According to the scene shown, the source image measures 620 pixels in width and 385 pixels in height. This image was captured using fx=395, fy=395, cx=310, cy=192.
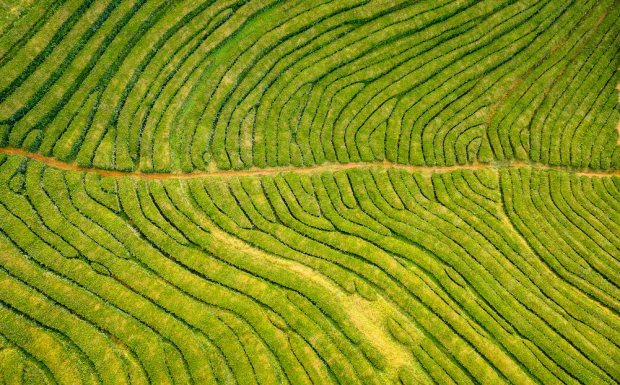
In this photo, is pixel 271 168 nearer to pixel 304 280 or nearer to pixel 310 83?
pixel 310 83

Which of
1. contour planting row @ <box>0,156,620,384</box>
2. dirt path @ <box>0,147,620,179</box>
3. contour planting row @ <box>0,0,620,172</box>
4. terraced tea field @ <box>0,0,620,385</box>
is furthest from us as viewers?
contour planting row @ <box>0,0,620,172</box>

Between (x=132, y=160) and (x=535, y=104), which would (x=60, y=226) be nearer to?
(x=132, y=160)

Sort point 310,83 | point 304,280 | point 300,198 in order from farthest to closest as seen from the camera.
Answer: point 310,83, point 300,198, point 304,280

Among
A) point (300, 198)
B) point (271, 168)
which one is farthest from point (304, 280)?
point (271, 168)

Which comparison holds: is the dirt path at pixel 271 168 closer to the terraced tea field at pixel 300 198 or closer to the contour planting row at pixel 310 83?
the terraced tea field at pixel 300 198

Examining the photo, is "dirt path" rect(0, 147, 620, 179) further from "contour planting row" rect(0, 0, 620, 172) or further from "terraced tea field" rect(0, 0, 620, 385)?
"contour planting row" rect(0, 0, 620, 172)

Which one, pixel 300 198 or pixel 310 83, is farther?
pixel 310 83

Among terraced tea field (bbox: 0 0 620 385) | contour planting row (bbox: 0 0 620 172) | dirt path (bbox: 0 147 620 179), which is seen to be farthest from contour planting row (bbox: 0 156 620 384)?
contour planting row (bbox: 0 0 620 172)

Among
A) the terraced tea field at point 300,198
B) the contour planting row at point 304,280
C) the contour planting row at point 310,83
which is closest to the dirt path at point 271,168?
the terraced tea field at point 300,198
